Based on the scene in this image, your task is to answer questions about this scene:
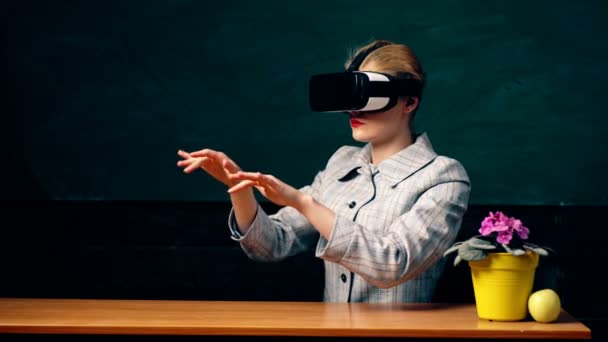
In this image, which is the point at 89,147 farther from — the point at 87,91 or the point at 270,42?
the point at 270,42

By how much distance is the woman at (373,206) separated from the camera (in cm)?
258

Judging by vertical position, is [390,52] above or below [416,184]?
above

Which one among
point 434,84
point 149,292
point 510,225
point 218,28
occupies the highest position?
point 218,28

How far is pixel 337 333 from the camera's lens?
89.4 inches

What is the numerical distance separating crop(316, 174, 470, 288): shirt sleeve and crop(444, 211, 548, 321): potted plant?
0.16m

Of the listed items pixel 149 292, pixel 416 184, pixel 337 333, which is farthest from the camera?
pixel 149 292

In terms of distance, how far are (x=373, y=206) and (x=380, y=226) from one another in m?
0.08

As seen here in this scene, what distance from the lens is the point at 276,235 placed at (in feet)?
9.77

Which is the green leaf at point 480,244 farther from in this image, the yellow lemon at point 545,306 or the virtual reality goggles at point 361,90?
the virtual reality goggles at point 361,90

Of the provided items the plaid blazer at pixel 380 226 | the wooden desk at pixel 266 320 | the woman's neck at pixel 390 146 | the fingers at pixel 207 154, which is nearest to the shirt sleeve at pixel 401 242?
the plaid blazer at pixel 380 226

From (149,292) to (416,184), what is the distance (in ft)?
4.53

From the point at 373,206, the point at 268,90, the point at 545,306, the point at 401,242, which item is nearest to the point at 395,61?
the point at 373,206

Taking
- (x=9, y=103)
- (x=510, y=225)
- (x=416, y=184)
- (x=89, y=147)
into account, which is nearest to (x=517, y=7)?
(x=416, y=184)

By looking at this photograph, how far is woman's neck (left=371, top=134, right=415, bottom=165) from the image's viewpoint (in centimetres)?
294
